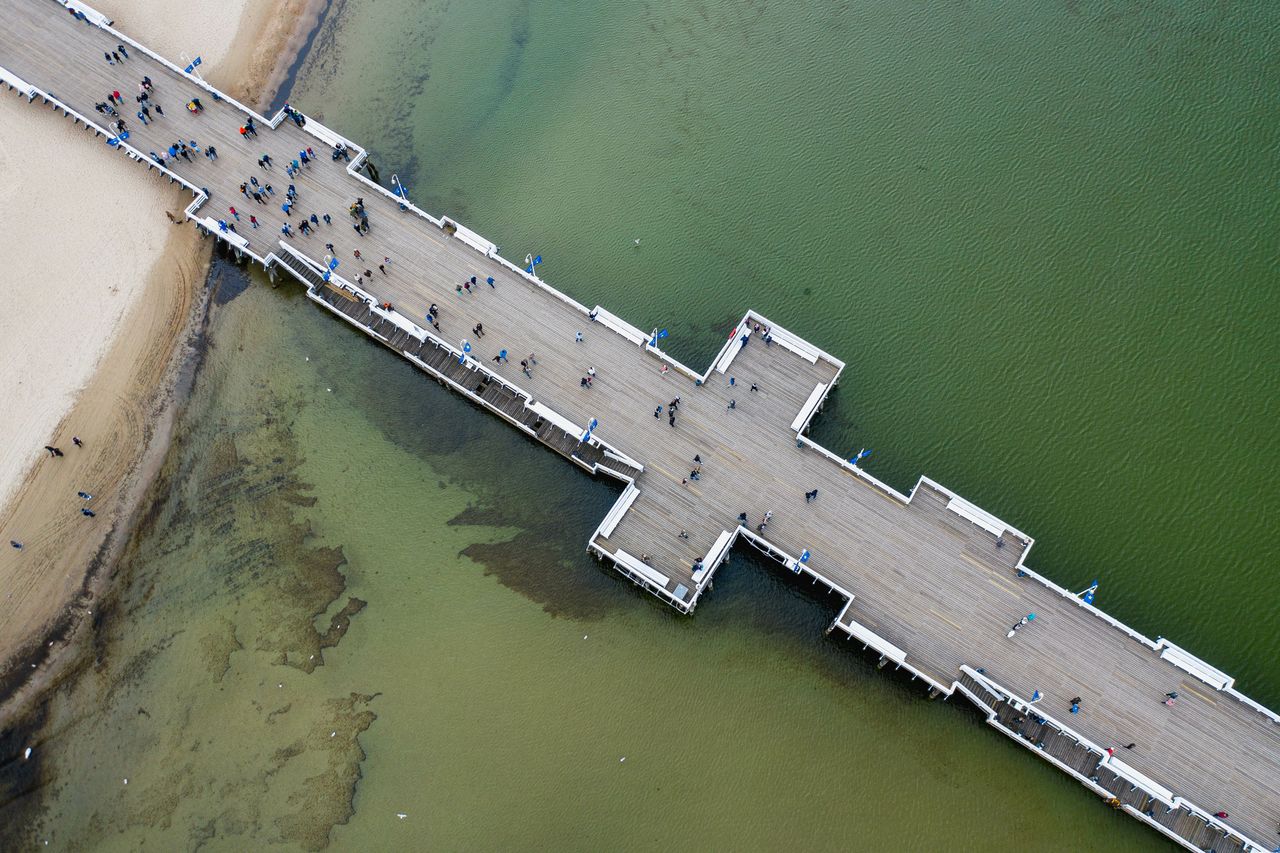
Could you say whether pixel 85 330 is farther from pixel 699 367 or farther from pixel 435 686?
pixel 699 367

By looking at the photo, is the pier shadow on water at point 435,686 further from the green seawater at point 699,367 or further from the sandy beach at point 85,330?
the sandy beach at point 85,330

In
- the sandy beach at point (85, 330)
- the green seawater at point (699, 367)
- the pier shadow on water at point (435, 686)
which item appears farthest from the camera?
the sandy beach at point (85, 330)

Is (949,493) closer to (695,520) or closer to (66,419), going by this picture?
(695,520)

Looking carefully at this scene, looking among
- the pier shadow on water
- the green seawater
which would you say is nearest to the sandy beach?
the pier shadow on water

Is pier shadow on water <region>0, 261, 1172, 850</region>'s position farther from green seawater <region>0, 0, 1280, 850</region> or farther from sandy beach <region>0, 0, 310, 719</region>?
sandy beach <region>0, 0, 310, 719</region>

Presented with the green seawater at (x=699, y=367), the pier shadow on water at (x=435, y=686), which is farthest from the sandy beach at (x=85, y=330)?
the green seawater at (x=699, y=367)

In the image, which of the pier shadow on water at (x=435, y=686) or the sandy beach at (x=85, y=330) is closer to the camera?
the pier shadow on water at (x=435, y=686)

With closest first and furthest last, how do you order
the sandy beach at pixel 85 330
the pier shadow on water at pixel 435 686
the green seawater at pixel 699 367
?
the pier shadow on water at pixel 435 686
the green seawater at pixel 699 367
the sandy beach at pixel 85 330
